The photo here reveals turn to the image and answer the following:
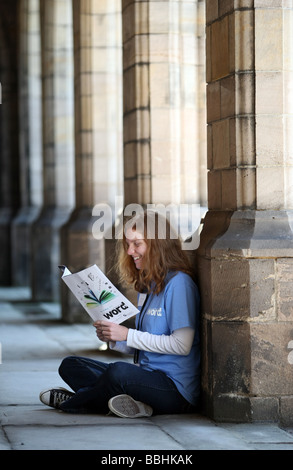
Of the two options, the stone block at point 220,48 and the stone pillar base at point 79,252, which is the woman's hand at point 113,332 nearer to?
the stone block at point 220,48

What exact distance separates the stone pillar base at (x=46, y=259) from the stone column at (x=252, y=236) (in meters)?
7.82

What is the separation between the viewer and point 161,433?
5.30 metres

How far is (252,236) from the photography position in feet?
18.3

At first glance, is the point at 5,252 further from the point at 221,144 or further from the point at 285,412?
the point at 285,412

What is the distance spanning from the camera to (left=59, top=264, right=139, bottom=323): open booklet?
18.3 ft

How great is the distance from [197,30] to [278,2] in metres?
2.74

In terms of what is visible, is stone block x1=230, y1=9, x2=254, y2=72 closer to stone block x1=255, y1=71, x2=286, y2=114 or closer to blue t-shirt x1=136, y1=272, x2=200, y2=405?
stone block x1=255, y1=71, x2=286, y2=114

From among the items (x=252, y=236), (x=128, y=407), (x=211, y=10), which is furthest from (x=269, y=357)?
(x=211, y=10)

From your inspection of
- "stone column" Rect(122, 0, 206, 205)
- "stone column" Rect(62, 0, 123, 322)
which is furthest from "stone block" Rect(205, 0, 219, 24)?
"stone column" Rect(62, 0, 123, 322)

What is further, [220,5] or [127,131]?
[127,131]

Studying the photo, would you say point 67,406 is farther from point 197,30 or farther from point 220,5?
point 197,30

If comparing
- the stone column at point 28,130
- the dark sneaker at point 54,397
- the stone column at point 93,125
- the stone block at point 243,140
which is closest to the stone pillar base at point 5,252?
the stone column at point 28,130

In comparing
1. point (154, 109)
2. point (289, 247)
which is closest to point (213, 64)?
point (289, 247)
